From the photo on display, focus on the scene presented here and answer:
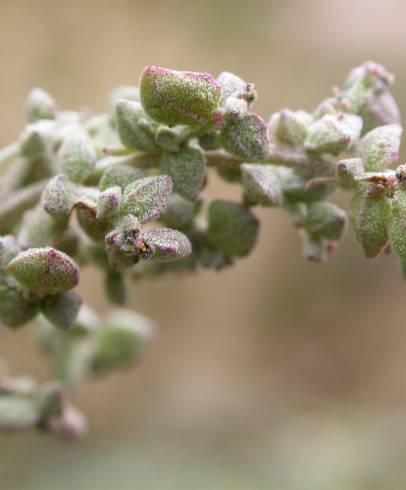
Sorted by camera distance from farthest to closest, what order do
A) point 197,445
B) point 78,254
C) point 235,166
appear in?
point 197,445 → point 78,254 → point 235,166

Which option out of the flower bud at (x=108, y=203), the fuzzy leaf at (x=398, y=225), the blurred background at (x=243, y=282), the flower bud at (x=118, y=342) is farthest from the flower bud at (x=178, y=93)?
the blurred background at (x=243, y=282)

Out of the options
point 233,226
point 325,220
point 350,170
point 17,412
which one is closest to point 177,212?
point 233,226

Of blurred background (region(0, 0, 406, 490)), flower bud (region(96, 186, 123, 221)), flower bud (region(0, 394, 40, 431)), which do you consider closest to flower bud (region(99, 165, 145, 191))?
flower bud (region(96, 186, 123, 221))

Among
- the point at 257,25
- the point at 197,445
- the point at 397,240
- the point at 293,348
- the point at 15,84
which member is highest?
the point at 257,25

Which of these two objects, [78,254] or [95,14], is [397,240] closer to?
[78,254]

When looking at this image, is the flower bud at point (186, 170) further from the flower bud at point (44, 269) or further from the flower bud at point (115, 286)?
the flower bud at point (115, 286)

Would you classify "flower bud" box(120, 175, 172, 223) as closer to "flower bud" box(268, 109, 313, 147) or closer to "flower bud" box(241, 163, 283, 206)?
"flower bud" box(241, 163, 283, 206)

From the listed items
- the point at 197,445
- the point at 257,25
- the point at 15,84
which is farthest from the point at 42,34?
the point at 197,445

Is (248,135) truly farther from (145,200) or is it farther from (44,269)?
(44,269)
